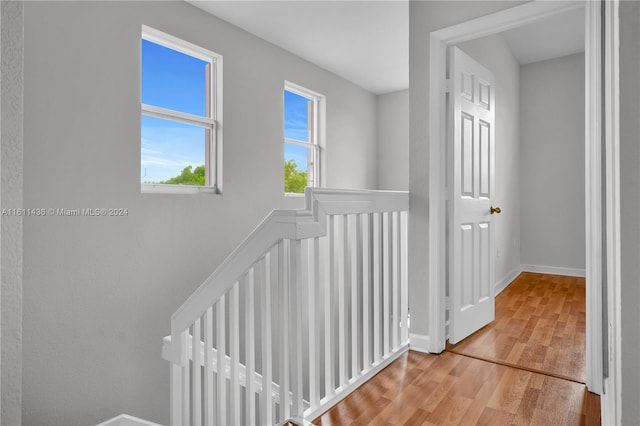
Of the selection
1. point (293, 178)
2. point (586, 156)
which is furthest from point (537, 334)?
point (293, 178)

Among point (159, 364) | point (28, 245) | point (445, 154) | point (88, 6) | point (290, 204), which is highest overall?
point (88, 6)

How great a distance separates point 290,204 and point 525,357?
103 inches

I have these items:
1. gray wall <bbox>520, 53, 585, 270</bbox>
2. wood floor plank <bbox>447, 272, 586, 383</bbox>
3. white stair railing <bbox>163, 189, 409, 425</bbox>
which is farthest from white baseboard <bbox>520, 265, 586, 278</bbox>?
white stair railing <bbox>163, 189, 409, 425</bbox>

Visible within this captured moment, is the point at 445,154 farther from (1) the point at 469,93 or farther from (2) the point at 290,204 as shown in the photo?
(2) the point at 290,204

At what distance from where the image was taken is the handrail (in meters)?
1.58

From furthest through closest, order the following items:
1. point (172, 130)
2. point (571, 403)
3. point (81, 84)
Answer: point (172, 130) → point (81, 84) → point (571, 403)

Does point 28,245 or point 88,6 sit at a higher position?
→ point 88,6

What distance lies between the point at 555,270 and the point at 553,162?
55.1 inches

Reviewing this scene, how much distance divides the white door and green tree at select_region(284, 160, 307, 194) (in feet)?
7.08

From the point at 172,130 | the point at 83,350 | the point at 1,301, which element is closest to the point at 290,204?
the point at 172,130

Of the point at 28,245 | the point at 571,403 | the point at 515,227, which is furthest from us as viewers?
the point at 515,227

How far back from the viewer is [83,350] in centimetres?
244

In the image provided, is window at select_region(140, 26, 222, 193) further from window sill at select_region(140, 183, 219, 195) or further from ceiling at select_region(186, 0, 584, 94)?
ceiling at select_region(186, 0, 584, 94)

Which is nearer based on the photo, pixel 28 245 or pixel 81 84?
pixel 28 245
